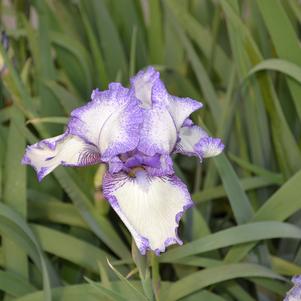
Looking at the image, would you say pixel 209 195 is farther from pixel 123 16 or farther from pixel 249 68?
pixel 123 16

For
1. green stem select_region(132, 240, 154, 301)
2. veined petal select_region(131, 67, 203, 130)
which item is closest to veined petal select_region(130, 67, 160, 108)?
veined petal select_region(131, 67, 203, 130)

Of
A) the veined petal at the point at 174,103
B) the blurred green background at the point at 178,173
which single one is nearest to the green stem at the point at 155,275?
the blurred green background at the point at 178,173

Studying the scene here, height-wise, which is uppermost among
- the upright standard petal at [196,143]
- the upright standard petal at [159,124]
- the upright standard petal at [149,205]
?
the upright standard petal at [159,124]

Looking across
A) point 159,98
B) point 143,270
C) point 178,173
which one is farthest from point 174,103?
point 178,173

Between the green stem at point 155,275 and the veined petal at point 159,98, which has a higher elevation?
the veined petal at point 159,98

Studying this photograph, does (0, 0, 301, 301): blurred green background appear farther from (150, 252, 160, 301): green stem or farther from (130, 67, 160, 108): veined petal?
(130, 67, 160, 108): veined petal

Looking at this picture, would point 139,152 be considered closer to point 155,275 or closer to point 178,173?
point 155,275

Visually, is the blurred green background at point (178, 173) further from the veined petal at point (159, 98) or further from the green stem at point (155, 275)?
the veined petal at point (159, 98)

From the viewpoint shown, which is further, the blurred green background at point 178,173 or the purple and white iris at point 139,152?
the blurred green background at point 178,173
